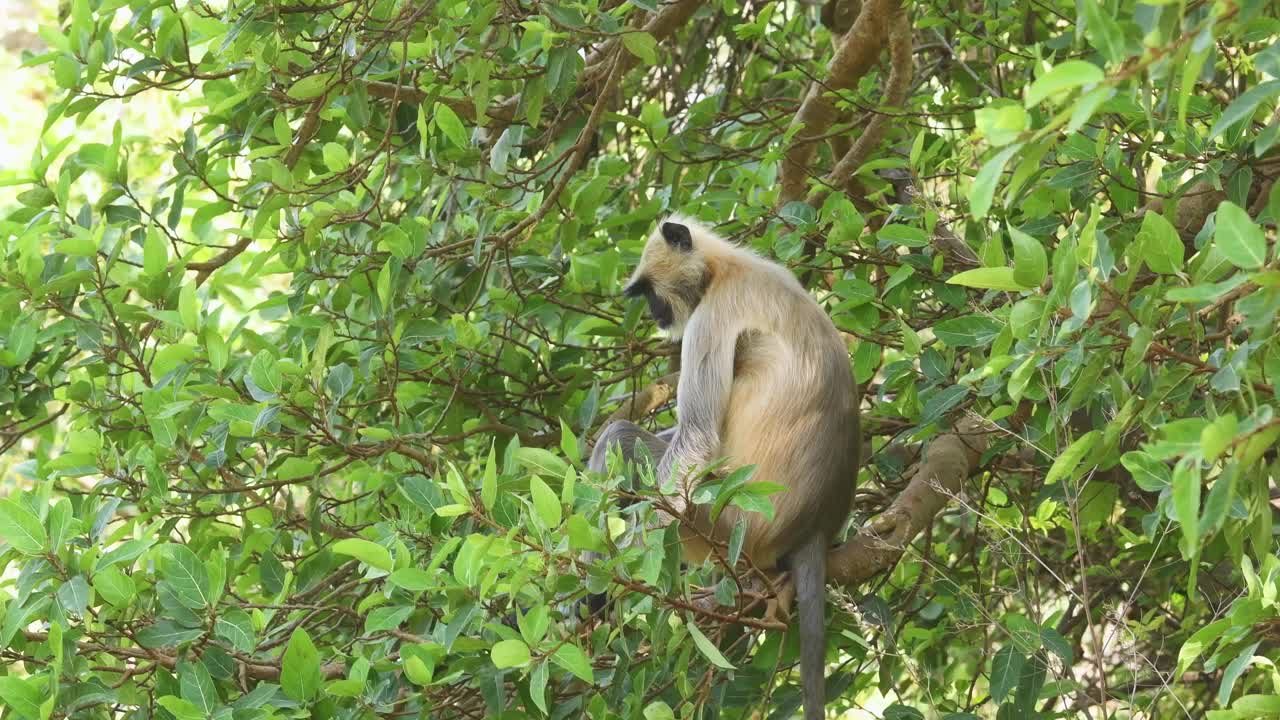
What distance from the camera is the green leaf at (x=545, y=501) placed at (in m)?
2.04

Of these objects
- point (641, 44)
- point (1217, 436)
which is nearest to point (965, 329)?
point (641, 44)

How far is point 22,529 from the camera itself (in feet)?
7.91

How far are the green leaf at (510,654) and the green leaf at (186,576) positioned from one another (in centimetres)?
73

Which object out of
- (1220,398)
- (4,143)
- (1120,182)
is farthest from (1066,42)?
(4,143)

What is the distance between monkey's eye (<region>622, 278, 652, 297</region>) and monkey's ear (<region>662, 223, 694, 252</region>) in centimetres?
13

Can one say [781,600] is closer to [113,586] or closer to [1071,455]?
[1071,455]

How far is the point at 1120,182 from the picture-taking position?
→ 299 centimetres

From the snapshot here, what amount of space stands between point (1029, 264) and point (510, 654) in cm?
96

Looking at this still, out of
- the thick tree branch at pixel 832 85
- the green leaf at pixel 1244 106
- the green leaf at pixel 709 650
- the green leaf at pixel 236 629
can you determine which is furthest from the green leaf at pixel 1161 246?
the thick tree branch at pixel 832 85

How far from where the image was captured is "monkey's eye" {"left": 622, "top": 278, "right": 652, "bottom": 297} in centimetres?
380

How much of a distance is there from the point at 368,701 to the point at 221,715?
0.86ft

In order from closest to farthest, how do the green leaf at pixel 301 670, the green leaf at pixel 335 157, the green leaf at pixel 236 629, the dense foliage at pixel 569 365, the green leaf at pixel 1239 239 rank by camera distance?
the green leaf at pixel 1239 239 → the dense foliage at pixel 569 365 → the green leaf at pixel 301 670 → the green leaf at pixel 236 629 → the green leaf at pixel 335 157

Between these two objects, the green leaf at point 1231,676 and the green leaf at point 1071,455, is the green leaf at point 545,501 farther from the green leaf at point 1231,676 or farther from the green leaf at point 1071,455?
the green leaf at point 1231,676

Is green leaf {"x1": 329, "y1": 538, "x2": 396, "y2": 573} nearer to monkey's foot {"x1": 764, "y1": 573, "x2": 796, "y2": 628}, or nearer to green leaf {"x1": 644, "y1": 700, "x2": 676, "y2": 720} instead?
green leaf {"x1": 644, "y1": 700, "x2": 676, "y2": 720}
